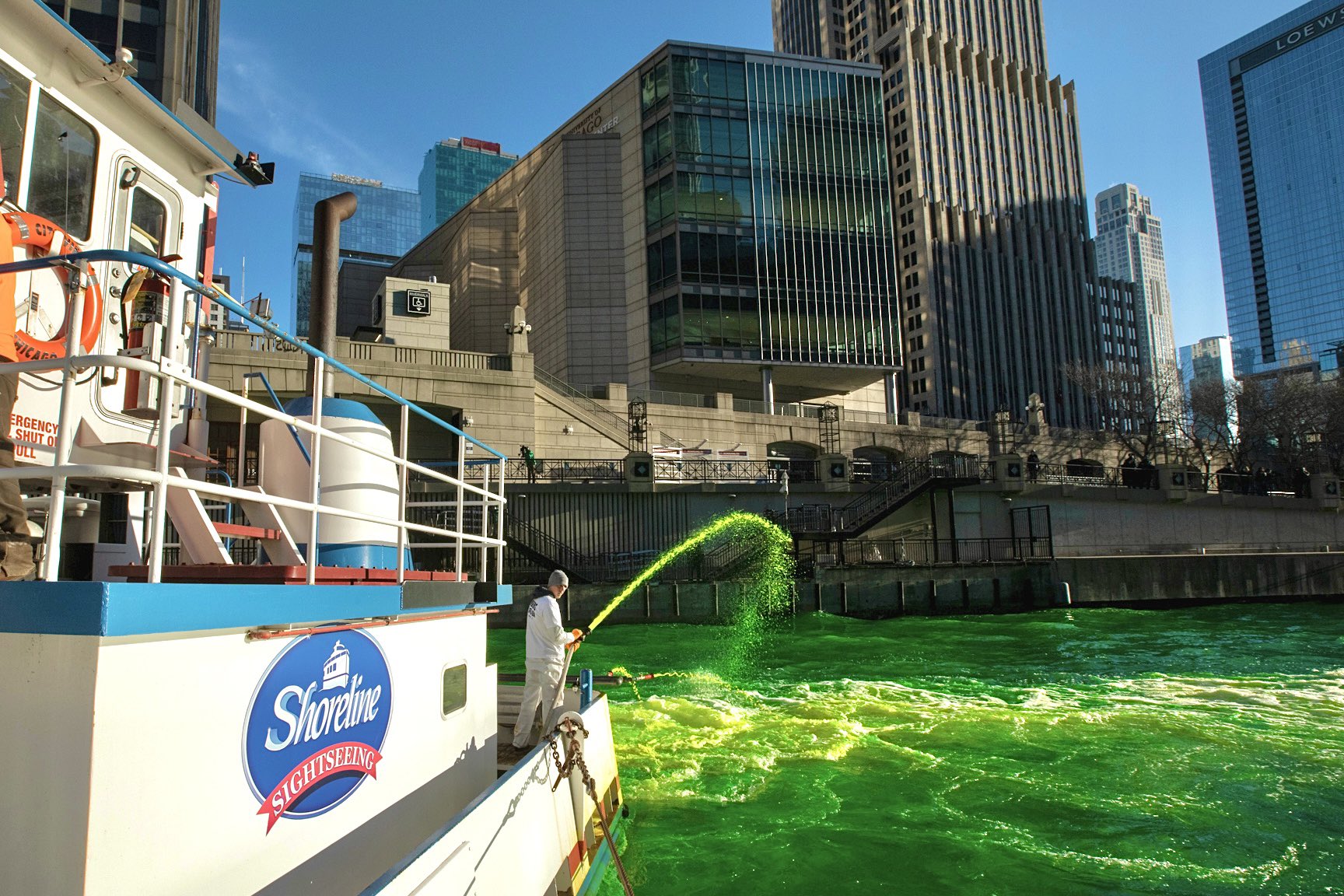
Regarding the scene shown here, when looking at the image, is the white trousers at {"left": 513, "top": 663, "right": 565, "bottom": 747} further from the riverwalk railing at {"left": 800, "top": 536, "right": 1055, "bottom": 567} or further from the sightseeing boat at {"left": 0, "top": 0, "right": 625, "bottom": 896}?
the riverwalk railing at {"left": 800, "top": 536, "right": 1055, "bottom": 567}

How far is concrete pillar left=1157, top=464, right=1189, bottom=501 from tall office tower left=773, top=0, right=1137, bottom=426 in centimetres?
4719

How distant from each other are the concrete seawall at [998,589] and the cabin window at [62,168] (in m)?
20.5

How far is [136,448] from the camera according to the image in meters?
4.80

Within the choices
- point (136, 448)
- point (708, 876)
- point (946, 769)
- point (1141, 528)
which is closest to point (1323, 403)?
point (1141, 528)

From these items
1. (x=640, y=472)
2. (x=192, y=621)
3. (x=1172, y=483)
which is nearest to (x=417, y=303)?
(x=640, y=472)

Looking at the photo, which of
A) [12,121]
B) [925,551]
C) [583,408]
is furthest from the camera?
[583,408]

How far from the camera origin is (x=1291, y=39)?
185250 millimetres

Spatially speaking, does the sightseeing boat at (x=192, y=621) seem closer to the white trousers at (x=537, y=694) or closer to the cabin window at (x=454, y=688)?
the cabin window at (x=454, y=688)

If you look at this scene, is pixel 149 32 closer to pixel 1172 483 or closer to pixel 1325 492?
pixel 1172 483

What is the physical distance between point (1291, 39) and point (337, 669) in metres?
244

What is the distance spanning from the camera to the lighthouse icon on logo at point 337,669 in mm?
4242

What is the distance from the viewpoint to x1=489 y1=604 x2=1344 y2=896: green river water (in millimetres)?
7559

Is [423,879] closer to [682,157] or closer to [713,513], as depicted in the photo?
[713,513]

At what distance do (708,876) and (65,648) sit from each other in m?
5.86
